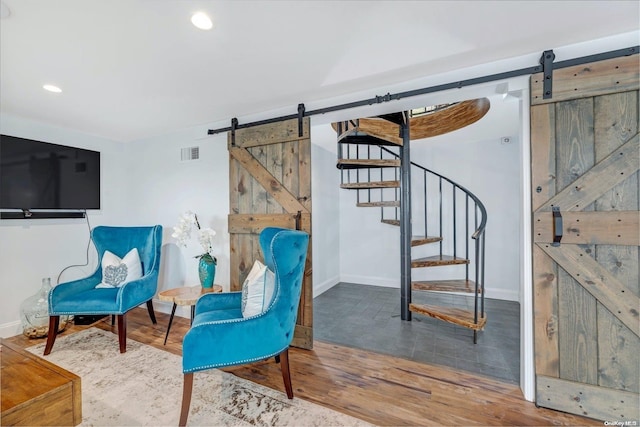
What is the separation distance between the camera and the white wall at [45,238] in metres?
2.76

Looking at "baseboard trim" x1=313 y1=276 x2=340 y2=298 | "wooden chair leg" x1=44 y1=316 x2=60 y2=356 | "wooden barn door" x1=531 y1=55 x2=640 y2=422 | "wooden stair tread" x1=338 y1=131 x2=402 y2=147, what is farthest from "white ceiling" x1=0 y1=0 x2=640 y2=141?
"baseboard trim" x1=313 y1=276 x2=340 y2=298

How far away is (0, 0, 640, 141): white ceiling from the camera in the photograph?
4.54 ft

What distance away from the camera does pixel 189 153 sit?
3.26 m

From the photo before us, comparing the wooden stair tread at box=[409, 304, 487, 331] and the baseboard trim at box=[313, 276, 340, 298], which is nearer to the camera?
the wooden stair tread at box=[409, 304, 487, 331]

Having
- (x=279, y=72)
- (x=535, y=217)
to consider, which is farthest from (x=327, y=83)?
(x=535, y=217)

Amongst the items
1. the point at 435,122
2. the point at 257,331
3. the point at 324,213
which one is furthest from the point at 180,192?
the point at 435,122

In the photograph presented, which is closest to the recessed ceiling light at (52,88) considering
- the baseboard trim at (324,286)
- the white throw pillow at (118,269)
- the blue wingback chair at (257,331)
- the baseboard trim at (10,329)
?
the white throw pillow at (118,269)

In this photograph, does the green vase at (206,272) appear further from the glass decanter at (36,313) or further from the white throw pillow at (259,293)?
the glass decanter at (36,313)

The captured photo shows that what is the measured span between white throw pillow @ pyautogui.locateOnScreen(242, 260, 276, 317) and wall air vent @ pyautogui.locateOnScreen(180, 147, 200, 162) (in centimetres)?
199

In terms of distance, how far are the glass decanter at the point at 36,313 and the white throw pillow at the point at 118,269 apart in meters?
0.52

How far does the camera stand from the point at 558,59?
1716 millimetres

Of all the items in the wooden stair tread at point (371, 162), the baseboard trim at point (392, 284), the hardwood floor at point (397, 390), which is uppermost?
the wooden stair tread at point (371, 162)

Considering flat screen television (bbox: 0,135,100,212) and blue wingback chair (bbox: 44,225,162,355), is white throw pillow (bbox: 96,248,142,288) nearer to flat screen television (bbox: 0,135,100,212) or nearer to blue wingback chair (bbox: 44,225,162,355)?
blue wingback chair (bbox: 44,225,162,355)

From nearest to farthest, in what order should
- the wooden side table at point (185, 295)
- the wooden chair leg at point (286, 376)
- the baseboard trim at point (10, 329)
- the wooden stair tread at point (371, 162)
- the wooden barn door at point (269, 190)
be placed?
1. the wooden chair leg at point (286, 376)
2. the wooden side table at point (185, 295)
3. the wooden barn door at point (269, 190)
4. the baseboard trim at point (10, 329)
5. the wooden stair tread at point (371, 162)
